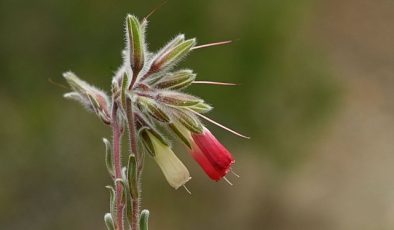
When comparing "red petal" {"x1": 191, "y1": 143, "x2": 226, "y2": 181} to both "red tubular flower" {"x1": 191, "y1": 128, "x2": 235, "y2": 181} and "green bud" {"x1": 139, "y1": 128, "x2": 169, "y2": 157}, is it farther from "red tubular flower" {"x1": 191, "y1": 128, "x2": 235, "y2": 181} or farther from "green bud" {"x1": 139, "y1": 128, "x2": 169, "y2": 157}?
"green bud" {"x1": 139, "y1": 128, "x2": 169, "y2": 157}

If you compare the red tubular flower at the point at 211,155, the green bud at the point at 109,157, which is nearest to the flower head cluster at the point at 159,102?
the red tubular flower at the point at 211,155

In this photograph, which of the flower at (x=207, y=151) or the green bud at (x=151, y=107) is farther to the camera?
the flower at (x=207, y=151)

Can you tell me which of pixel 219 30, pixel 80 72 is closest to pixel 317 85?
pixel 219 30

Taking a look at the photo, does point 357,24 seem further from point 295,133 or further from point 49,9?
point 49,9

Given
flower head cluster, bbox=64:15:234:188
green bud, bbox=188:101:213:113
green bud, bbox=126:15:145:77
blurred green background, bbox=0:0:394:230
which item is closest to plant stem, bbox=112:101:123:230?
flower head cluster, bbox=64:15:234:188

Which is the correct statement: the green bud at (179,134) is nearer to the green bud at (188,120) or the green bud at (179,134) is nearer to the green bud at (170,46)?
the green bud at (188,120)

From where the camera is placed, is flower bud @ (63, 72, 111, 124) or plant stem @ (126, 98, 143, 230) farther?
flower bud @ (63, 72, 111, 124)
